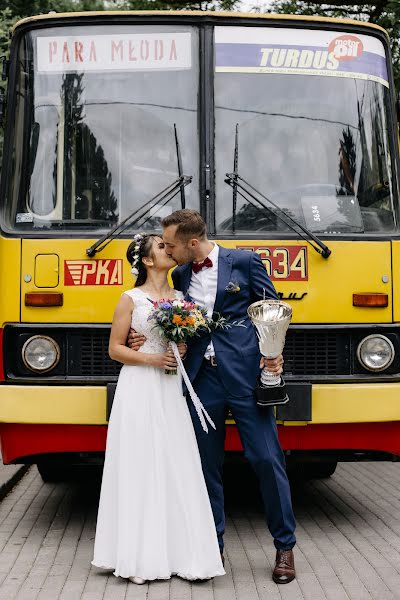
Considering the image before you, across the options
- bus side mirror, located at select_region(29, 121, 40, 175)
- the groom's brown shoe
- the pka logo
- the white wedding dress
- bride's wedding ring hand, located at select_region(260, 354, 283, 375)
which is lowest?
the groom's brown shoe

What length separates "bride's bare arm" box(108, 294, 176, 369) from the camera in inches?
227

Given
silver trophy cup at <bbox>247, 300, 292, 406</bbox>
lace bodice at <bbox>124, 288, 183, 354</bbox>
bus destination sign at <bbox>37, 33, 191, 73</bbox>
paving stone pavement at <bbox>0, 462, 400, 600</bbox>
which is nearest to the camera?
silver trophy cup at <bbox>247, 300, 292, 406</bbox>

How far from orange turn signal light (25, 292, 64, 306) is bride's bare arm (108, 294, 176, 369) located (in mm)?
655

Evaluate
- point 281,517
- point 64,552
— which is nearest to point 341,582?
point 281,517

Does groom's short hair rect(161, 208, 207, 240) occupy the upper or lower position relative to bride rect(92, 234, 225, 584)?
upper

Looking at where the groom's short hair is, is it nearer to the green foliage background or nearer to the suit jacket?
the suit jacket

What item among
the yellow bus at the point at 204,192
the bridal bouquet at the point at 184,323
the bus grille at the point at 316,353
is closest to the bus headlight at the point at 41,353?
the yellow bus at the point at 204,192

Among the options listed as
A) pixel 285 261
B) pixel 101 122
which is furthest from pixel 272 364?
pixel 101 122

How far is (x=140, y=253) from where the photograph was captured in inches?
234

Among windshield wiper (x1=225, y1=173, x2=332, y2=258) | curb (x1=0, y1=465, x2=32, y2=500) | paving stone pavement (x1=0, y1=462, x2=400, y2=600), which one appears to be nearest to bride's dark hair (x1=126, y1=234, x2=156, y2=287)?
windshield wiper (x1=225, y1=173, x2=332, y2=258)

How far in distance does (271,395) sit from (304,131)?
203 centimetres

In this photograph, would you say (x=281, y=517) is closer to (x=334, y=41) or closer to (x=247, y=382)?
(x=247, y=382)

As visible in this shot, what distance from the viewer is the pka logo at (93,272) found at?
640 cm

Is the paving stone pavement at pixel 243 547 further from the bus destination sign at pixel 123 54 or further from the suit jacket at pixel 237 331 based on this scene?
the bus destination sign at pixel 123 54
